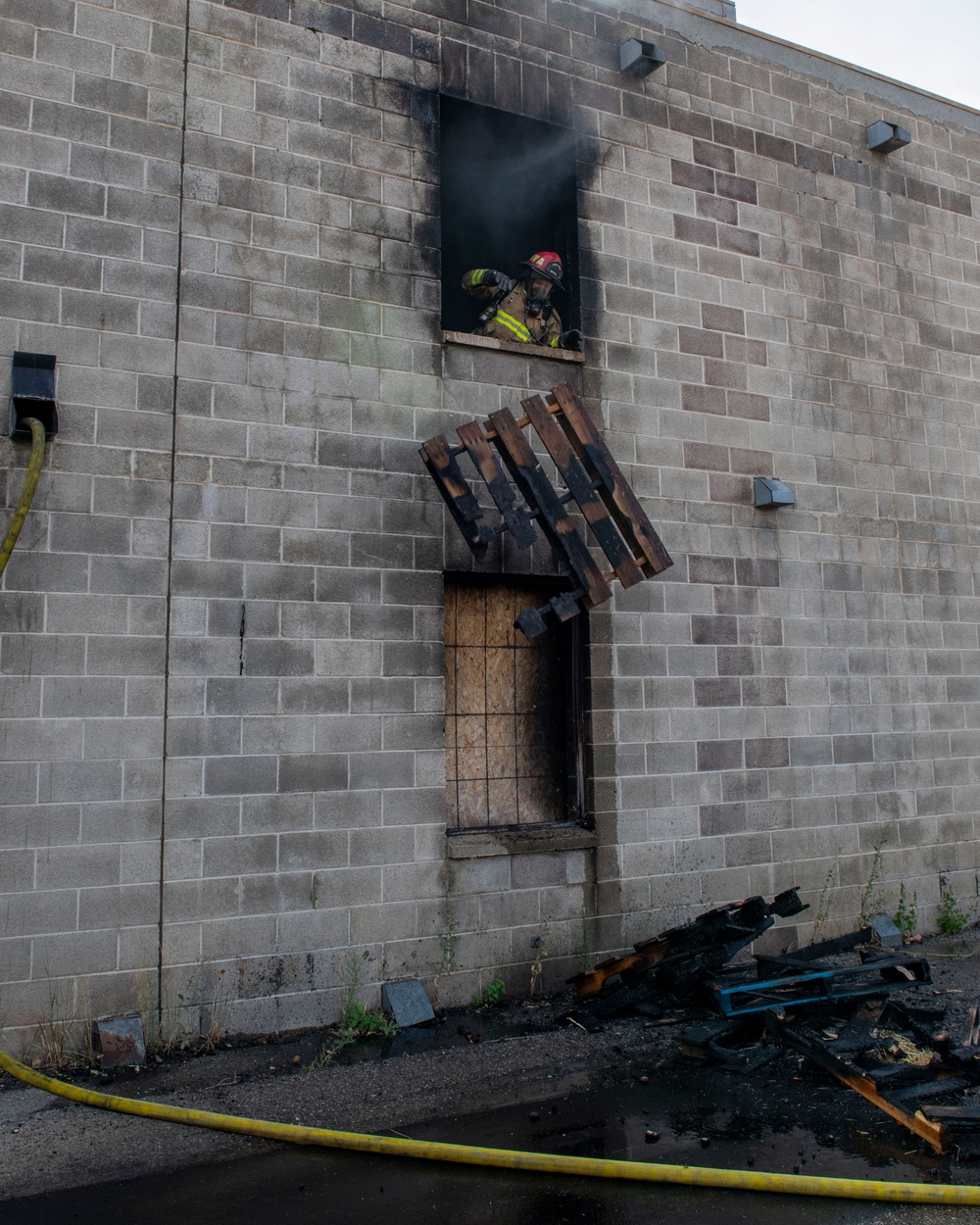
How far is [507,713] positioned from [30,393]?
3711 mm

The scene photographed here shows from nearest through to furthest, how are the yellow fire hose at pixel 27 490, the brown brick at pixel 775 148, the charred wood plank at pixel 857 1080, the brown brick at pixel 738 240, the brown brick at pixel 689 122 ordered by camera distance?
the charred wood plank at pixel 857 1080 → the yellow fire hose at pixel 27 490 → the brown brick at pixel 689 122 → the brown brick at pixel 738 240 → the brown brick at pixel 775 148

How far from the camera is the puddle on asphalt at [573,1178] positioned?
Answer: 3.73 meters

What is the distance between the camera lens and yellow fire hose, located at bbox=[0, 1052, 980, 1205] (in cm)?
367

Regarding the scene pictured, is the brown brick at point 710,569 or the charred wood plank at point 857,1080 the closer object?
the charred wood plank at point 857,1080

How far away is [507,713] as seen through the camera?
6926 mm

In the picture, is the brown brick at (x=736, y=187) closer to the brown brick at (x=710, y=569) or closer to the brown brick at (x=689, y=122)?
the brown brick at (x=689, y=122)

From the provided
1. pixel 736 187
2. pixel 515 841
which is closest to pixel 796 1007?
pixel 515 841

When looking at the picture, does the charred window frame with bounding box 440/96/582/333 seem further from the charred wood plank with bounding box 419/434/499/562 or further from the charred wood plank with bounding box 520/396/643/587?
the charred wood plank with bounding box 419/434/499/562

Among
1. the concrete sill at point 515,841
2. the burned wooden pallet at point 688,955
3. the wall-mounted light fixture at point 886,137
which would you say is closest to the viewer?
the burned wooden pallet at point 688,955

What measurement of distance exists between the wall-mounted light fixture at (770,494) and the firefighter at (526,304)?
1.90 metres

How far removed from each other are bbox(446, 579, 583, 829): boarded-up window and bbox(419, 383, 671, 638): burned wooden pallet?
856 millimetres

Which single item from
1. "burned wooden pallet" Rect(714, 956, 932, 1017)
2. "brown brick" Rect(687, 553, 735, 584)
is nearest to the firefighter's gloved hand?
"brown brick" Rect(687, 553, 735, 584)

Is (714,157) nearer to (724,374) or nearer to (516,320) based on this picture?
(724,374)

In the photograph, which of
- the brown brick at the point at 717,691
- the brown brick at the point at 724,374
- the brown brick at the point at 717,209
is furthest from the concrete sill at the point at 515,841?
the brown brick at the point at 717,209
